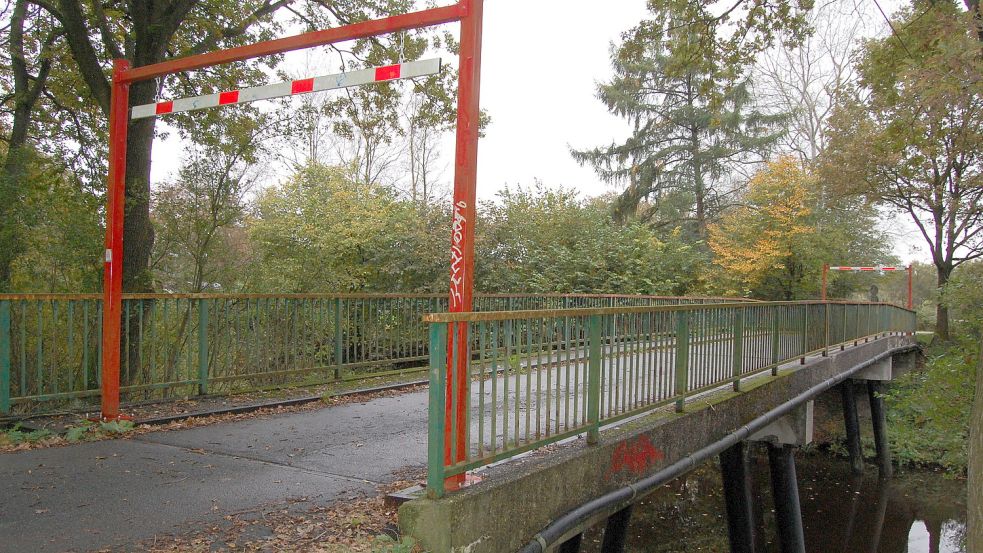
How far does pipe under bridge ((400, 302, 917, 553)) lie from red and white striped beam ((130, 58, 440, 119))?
1.90 meters

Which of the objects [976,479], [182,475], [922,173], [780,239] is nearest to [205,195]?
[182,475]

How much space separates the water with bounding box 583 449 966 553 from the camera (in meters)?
13.8

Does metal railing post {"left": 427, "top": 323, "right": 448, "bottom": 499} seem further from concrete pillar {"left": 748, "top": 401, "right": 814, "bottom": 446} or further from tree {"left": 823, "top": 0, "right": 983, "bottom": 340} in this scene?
tree {"left": 823, "top": 0, "right": 983, "bottom": 340}

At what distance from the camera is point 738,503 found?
9305mm

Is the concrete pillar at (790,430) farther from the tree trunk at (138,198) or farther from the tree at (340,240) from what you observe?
the tree at (340,240)

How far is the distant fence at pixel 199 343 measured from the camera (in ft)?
22.7

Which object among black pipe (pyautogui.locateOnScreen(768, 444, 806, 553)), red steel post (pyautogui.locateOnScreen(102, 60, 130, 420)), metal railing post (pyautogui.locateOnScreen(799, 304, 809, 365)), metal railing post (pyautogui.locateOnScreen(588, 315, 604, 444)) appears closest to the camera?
metal railing post (pyautogui.locateOnScreen(588, 315, 604, 444))

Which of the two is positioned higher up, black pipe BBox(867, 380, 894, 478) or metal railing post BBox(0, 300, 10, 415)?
metal railing post BBox(0, 300, 10, 415)

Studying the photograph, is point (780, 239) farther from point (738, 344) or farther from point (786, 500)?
point (738, 344)

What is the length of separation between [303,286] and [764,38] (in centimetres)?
1077

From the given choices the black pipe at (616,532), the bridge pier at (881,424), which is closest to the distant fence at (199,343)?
the black pipe at (616,532)

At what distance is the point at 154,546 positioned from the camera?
3773mm

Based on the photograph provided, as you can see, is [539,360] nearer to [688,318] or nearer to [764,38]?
[688,318]

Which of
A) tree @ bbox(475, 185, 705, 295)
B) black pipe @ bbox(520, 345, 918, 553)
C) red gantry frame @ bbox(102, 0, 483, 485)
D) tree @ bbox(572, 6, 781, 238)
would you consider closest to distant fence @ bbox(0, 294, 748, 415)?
red gantry frame @ bbox(102, 0, 483, 485)
